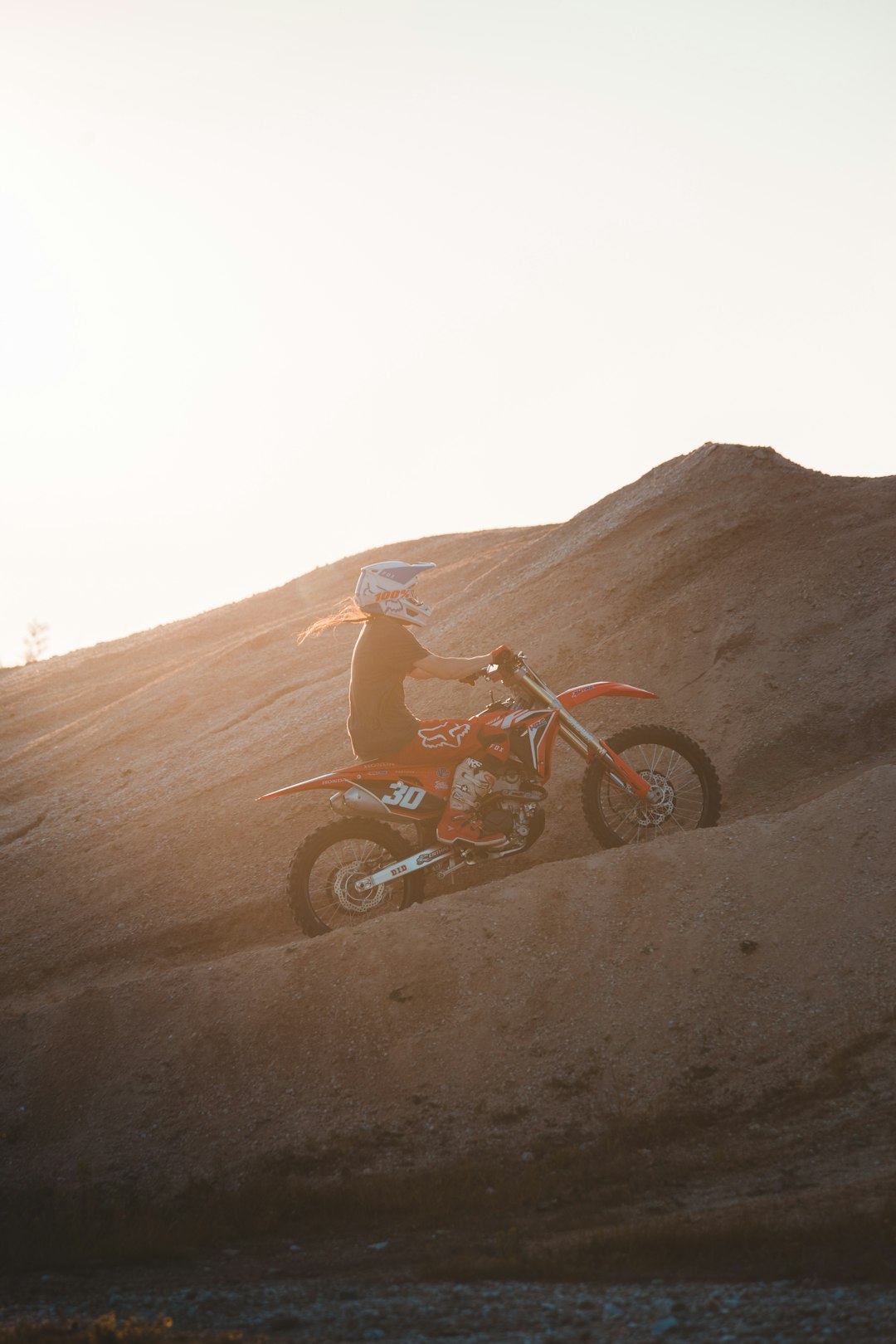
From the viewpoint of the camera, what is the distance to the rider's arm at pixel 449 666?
328 inches

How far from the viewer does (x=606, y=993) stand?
294 inches

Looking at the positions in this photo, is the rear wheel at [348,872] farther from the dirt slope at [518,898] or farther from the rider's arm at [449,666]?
the rider's arm at [449,666]

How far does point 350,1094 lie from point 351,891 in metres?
1.79

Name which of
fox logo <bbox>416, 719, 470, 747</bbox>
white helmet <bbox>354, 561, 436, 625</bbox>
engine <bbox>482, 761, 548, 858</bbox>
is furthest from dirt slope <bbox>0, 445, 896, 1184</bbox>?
white helmet <bbox>354, 561, 436, 625</bbox>

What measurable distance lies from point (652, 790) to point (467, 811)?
155cm

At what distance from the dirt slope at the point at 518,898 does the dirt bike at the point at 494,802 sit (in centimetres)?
→ 36

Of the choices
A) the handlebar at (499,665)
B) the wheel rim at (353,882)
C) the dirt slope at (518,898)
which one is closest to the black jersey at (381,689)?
the handlebar at (499,665)

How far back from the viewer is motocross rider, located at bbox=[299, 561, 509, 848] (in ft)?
28.0

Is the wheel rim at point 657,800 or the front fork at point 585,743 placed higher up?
the front fork at point 585,743

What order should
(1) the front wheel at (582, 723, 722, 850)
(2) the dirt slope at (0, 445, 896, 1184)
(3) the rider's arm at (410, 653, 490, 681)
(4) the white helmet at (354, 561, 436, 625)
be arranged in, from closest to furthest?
1. (2) the dirt slope at (0, 445, 896, 1184)
2. (3) the rider's arm at (410, 653, 490, 681)
3. (4) the white helmet at (354, 561, 436, 625)
4. (1) the front wheel at (582, 723, 722, 850)

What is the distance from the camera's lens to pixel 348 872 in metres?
8.66

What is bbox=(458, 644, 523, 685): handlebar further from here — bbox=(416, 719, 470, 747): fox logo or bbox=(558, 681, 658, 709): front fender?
bbox=(558, 681, 658, 709): front fender

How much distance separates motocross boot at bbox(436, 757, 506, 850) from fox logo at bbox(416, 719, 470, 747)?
0.20 meters

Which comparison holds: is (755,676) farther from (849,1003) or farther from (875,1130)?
(875,1130)
